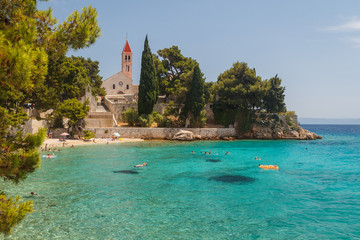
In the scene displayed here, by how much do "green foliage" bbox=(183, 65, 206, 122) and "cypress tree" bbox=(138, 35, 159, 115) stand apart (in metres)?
6.87

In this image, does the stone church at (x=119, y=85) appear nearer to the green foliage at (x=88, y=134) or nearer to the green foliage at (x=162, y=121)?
the green foliage at (x=162, y=121)

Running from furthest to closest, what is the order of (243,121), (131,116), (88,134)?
(243,121), (131,116), (88,134)

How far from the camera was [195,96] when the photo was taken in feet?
166

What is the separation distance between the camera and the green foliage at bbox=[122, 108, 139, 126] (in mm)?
50912

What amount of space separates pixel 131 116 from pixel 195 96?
43.4 ft

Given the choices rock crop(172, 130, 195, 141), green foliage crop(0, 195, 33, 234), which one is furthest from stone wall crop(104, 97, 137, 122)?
green foliage crop(0, 195, 33, 234)

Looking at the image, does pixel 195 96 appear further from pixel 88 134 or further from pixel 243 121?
pixel 88 134

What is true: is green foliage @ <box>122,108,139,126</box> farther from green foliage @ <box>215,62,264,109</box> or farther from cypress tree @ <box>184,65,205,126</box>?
green foliage @ <box>215,62,264,109</box>

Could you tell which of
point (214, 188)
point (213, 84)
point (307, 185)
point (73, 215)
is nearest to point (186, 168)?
point (214, 188)

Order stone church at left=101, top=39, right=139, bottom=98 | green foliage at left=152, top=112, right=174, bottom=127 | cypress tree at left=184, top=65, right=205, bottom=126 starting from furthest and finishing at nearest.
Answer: stone church at left=101, top=39, right=139, bottom=98 → green foliage at left=152, top=112, right=174, bottom=127 → cypress tree at left=184, top=65, right=205, bottom=126

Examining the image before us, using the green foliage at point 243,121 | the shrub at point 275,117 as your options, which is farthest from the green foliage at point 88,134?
the shrub at point 275,117

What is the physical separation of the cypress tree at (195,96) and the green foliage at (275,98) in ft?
→ 64.5

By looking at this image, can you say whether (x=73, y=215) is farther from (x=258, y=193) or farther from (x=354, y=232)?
(x=354, y=232)

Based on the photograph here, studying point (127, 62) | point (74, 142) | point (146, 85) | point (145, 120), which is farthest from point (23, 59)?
point (127, 62)
